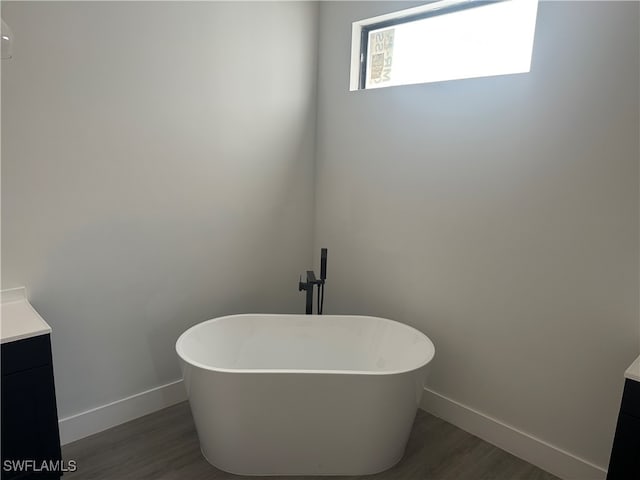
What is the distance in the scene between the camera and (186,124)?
2.27m

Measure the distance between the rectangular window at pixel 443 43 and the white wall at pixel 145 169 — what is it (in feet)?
1.39

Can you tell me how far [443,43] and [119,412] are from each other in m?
2.69

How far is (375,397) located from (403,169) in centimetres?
129

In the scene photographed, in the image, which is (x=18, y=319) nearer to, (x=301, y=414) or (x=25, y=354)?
(x=25, y=354)

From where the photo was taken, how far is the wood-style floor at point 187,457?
1.96 meters

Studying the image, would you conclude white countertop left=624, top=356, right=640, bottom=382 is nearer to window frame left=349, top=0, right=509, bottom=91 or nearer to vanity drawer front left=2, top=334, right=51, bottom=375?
window frame left=349, top=0, right=509, bottom=91

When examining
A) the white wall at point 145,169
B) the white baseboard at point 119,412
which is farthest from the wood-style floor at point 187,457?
the white wall at point 145,169

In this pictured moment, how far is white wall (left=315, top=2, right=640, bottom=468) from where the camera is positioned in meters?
1.75

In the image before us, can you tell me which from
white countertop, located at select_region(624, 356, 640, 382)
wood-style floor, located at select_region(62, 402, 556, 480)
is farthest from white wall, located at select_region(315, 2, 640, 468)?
white countertop, located at select_region(624, 356, 640, 382)

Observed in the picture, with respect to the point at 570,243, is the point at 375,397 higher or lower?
lower

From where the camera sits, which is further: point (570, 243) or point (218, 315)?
point (218, 315)

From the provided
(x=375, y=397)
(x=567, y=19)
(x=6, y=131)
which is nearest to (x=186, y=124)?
(x=6, y=131)

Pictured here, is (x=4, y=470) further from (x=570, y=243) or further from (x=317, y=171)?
(x=570, y=243)

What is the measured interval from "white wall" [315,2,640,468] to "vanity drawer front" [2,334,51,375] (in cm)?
178
